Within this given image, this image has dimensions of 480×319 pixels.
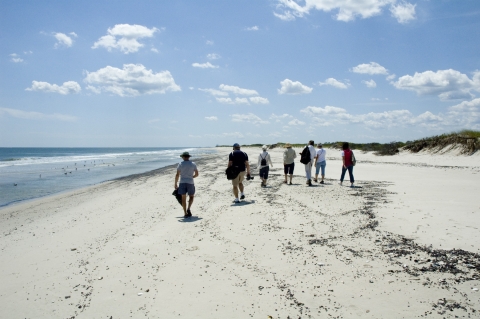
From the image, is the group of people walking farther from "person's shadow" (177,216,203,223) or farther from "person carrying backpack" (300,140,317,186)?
"person's shadow" (177,216,203,223)

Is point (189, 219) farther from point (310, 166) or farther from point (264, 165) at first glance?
point (310, 166)

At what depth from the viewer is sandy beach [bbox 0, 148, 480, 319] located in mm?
4156

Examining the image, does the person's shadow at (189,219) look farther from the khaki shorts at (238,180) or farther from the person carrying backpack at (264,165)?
the person carrying backpack at (264,165)

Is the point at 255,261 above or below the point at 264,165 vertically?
below

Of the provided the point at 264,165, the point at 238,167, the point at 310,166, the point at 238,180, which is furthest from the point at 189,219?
the point at 310,166

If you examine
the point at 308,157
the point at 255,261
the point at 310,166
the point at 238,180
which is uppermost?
the point at 308,157

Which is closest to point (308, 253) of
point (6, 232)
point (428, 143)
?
point (6, 232)

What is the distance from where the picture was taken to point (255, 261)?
5.47 meters

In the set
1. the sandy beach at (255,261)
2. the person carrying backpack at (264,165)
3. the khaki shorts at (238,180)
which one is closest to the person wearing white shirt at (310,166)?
the person carrying backpack at (264,165)

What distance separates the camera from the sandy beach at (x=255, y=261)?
4156 mm

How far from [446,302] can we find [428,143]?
1168 inches

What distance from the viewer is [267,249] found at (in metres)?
6.00

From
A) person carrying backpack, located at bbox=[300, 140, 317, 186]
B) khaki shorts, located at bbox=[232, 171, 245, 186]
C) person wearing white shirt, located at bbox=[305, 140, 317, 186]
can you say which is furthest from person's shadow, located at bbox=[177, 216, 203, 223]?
person wearing white shirt, located at bbox=[305, 140, 317, 186]

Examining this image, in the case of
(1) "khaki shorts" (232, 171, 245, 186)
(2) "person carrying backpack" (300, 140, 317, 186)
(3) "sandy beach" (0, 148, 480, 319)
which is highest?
(2) "person carrying backpack" (300, 140, 317, 186)
